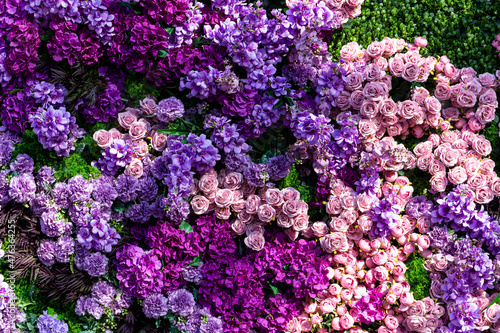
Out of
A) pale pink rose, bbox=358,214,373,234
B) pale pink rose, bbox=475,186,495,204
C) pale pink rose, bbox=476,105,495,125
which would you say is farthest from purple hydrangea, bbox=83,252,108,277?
pale pink rose, bbox=476,105,495,125

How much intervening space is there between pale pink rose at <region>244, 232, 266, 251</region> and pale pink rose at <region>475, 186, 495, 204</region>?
67.9 inches

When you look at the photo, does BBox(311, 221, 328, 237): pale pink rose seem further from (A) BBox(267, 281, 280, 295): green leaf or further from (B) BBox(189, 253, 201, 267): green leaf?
(B) BBox(189, 253, 201, 267): green leaf

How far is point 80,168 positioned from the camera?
3939 millimetres

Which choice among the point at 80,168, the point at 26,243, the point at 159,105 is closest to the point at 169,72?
the point at 159,105

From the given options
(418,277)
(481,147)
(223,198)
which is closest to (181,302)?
(223,198)

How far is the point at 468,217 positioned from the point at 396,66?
132cm

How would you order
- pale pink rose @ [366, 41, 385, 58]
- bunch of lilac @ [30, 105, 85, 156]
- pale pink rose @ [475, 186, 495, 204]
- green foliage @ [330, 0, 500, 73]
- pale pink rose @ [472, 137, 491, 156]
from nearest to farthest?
bunch of lilac @ [30, 105, 85, 156]
pale pink rose @ [475, 186, 495, 204]
pale pink rose @ [472, 137, 491, 156]
pale pink rose @ [366, 41, 385, 58]
green foliage @ [330, 0, 500, 73]

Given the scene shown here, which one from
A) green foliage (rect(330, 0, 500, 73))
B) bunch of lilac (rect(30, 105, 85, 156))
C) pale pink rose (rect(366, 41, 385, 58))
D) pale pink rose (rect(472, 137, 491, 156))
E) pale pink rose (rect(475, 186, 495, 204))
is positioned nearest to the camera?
bunch of lilac (rect(30, 105, 85, 156))

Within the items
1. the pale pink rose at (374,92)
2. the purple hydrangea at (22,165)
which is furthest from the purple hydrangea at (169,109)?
the pale pink rose at (374,92)

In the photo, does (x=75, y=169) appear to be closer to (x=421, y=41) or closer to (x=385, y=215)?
(x=385, y=215)

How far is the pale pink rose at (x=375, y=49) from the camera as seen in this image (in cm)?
411

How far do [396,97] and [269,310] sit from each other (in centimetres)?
206

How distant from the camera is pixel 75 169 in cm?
392

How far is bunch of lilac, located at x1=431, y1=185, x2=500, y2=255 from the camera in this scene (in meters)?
3.85
